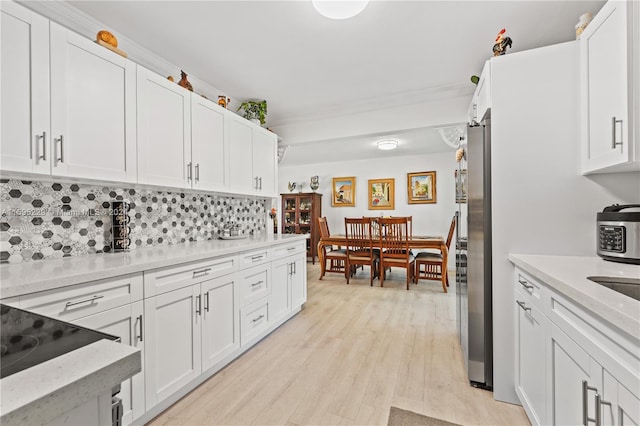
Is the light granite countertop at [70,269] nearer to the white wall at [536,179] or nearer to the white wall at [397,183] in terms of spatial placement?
the white wall at [536,179]

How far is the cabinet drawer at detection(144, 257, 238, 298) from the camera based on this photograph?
1529 mm

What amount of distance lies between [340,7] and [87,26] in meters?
1.73

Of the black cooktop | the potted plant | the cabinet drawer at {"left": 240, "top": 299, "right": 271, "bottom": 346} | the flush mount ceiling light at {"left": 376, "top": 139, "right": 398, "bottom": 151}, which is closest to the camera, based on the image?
the black cooktop

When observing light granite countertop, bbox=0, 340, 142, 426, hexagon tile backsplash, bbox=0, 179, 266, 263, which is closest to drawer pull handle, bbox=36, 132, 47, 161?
hexagon tile backsplash, bbox=0, 179, 266, 263

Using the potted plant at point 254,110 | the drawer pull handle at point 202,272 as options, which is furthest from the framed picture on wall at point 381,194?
the drawer pull handle at point 202,272

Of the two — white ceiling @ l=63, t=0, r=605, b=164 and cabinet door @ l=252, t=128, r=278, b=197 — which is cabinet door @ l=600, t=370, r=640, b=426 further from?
cabinet door @ l=252, t=128, r=278, b=197

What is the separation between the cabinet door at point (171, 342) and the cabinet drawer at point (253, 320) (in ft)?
1.49

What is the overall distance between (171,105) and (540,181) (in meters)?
2.51

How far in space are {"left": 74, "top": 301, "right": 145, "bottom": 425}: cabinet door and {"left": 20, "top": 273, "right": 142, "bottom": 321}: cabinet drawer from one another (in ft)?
0.13

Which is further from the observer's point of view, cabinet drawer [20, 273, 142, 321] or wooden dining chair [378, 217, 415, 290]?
wooden dining chair [378, 217, 415, 290]

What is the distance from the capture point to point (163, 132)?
6.58ft

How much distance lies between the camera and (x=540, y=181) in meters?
1.64

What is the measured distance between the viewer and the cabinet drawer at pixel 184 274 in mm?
1529

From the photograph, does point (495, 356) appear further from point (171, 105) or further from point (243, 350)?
point (171, 105)
